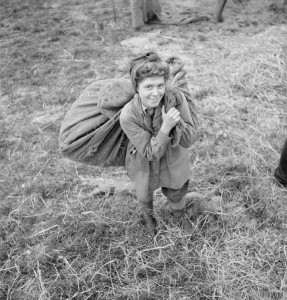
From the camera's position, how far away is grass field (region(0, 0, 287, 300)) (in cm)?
249

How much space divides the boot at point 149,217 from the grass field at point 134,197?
0.07 metres

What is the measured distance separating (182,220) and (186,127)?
113 centimetres

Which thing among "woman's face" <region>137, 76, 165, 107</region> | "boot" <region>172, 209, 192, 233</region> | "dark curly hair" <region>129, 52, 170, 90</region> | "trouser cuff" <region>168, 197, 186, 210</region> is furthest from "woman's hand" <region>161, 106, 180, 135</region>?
"boot" <region>172, 209, 192, 233</region>

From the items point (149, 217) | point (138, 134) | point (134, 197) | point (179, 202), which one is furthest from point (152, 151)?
point (134, 197)

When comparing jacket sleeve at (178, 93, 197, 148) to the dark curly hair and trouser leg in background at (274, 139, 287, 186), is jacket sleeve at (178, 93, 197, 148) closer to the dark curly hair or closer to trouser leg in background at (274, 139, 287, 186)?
the dark curly hair

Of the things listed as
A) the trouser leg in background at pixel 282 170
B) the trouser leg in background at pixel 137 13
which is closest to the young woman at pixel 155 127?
the trouser leg in background at pixel 282 170

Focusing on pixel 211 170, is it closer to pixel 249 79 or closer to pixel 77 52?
pixel 249 79

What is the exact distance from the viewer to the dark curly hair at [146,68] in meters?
1.78

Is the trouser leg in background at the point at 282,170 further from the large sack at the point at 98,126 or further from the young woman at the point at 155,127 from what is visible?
the large sack at the point at 98,126

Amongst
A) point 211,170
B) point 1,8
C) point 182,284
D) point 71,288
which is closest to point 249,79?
point 211,170

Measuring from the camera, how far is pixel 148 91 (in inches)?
71.4

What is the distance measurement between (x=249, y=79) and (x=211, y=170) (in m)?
1.87

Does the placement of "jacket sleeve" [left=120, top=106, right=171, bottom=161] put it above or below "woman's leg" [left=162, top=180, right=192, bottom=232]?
above

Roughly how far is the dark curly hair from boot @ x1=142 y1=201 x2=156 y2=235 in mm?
1079
